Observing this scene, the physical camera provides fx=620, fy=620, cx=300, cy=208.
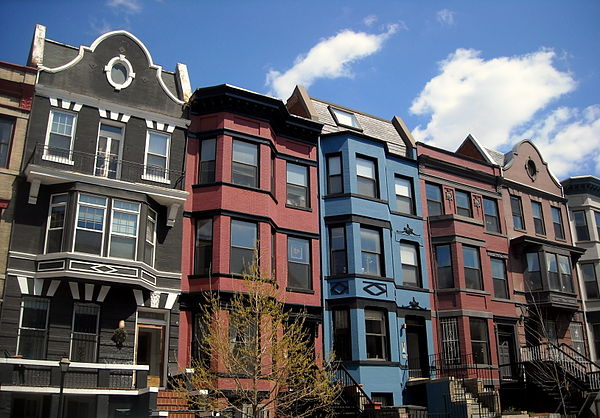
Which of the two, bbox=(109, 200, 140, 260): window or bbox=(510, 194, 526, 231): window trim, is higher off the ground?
bbox=(510, 194, 526, 231): window trim

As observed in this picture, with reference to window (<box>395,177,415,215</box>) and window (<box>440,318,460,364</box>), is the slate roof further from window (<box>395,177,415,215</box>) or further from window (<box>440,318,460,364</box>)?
window (<box>440,318,460,364</box>)

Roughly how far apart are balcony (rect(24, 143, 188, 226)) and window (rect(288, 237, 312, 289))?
16.6ft

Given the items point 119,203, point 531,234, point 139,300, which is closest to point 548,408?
point 531,234

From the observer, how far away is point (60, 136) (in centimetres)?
2105

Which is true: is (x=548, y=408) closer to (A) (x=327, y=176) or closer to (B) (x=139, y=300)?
(A) (x=327, y=176)

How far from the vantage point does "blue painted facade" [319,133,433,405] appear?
78.6 ft

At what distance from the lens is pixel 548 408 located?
25.1m

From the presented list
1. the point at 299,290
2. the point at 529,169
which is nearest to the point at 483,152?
the point at 529,169

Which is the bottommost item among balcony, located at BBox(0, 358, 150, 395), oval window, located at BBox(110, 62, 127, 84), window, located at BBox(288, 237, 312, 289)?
balcony, located at BBox(0, 358, 150, 395)

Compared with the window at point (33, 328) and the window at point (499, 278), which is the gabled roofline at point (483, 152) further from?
the window at point (33, 328)

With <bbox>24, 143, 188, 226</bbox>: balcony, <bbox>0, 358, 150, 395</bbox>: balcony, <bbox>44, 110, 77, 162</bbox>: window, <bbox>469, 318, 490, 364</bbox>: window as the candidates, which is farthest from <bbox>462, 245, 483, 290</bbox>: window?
<bbox>44, 110, 77, 162</bbox>: window

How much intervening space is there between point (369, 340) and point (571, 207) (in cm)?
1718

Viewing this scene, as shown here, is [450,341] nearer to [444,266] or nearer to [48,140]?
[444,266]

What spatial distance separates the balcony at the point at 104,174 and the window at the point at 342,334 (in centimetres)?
756
